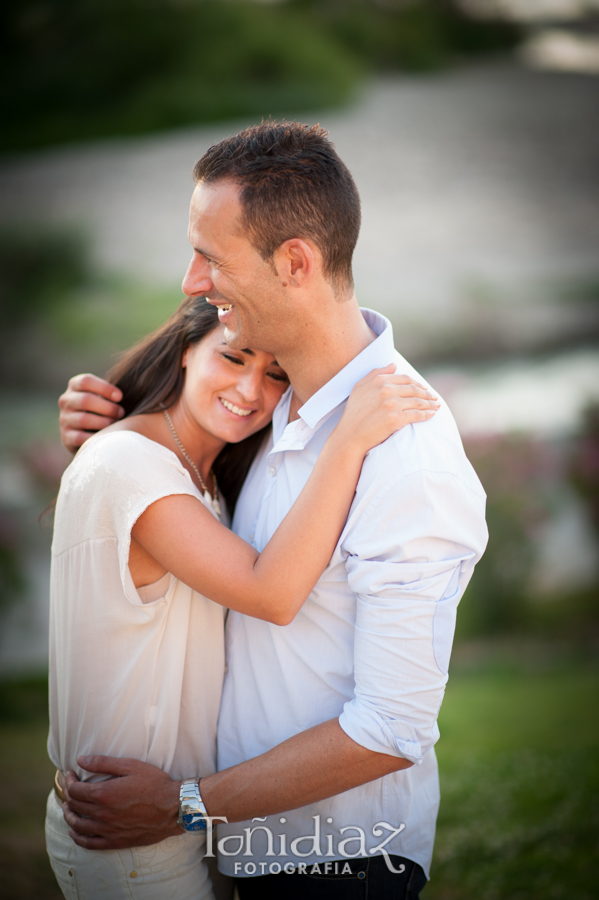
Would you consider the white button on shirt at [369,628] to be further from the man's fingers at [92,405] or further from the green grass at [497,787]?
the green grass at [497,787]

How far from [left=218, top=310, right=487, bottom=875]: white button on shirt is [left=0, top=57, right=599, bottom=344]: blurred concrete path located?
435cm

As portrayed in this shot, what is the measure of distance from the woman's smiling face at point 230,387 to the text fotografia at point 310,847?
94 centimetres

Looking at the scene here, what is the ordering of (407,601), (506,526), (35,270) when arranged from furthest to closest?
1. (35,270)
2. (506,526)
3. (407,601)

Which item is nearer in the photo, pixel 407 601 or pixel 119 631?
pixel 407 601

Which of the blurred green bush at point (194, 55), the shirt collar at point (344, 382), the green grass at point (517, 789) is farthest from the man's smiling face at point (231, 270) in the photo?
the blurred green bush at point (194, 55)

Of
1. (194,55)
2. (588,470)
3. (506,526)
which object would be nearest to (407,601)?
(506,526)

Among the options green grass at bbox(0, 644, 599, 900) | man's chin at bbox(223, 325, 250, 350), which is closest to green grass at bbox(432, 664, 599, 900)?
green grass at bbox(0, 644, 599, 900)

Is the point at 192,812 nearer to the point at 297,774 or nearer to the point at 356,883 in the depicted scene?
the point at 297,774

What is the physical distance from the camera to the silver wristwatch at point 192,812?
62.9 inches

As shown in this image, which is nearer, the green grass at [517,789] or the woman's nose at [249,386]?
the woman's nose at [249,386]

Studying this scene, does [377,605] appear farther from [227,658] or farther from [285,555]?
[227,658]

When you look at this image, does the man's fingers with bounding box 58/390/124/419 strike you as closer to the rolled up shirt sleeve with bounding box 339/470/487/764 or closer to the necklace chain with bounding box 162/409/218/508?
the necklace chain with bounding box 162/409/218/508

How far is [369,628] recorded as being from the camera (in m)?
1.48

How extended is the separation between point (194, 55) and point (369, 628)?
17.8 ft
